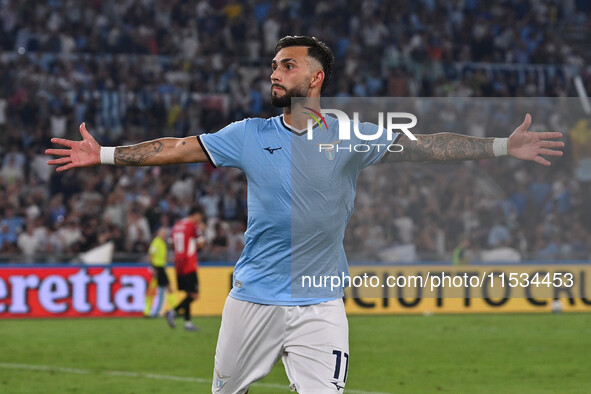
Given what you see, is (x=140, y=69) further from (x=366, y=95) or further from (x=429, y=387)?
(x=429, y=387)

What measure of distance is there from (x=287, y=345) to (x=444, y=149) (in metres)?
1.31

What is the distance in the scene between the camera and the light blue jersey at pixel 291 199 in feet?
17.3

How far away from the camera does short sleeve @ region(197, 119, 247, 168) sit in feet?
17.6

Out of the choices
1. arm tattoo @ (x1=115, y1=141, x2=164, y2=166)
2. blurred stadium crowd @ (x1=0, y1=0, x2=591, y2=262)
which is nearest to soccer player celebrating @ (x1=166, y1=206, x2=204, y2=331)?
blurred stadium crowd @ (x1=0, y1=0, x2=591, y2=262)

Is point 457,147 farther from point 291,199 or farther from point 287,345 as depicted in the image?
point 287,345

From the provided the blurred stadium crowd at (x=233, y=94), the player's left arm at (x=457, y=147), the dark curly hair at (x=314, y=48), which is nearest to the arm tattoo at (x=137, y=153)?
the dark curly hair at (x=314, y=48)

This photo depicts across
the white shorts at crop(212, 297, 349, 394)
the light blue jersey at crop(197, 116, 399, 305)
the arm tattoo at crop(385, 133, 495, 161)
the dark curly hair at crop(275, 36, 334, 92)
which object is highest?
the dark curly hair at crop(275, 36, 334, 92)

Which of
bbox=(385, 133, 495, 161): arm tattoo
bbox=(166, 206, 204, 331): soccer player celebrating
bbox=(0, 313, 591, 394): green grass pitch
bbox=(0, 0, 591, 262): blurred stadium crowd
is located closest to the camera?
bbox=(385, 133, 495, 161): arm tattoo

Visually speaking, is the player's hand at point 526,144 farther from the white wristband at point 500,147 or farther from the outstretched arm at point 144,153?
the outstretched arm at point 144,153

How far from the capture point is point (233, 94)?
968 inches

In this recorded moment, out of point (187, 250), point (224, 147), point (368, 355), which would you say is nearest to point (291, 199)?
point (224, 147)

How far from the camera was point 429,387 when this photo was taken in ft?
33.2

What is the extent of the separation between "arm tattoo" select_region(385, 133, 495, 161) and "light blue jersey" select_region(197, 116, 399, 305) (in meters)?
0.12

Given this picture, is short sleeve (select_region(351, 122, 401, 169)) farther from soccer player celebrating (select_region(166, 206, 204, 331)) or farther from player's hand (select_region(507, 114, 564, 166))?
soccer player celebrating (select_region(166, 206, 204, 331))
